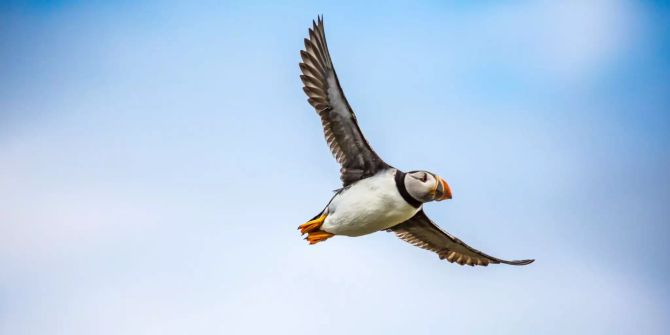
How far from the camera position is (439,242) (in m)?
12.6

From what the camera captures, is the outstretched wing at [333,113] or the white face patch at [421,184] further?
the outstretched wing at [333,113]

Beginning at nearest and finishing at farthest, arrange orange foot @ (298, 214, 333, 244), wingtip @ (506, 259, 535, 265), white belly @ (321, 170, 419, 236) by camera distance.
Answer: white belly @ (321, 170, 419, 236), orange foot @ (298, 214, 333, 244), wingtip @ (506, 259, 535, 265)

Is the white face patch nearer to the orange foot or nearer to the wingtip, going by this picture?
the orange foot

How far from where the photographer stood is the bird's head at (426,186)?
10.3m

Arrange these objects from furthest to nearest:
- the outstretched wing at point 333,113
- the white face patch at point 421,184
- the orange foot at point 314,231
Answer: the orange foot at point 314,231 → the outstretched wing at point 333,113 → the white face patch at point 421,184

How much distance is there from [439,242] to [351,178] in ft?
7.90

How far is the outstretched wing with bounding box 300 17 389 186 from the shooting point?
423 inches

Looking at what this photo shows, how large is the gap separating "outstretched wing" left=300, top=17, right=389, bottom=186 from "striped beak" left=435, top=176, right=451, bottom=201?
31.5 inches

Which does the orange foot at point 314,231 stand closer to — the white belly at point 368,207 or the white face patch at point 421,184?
the white belly at point 368,207

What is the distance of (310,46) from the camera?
10891 millimetres

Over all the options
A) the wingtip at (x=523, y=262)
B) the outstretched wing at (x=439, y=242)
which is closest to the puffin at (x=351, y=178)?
the outstretched wing at (x=439, y=242)

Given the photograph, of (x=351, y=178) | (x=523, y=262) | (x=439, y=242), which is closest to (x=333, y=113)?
(x=351, y=178)

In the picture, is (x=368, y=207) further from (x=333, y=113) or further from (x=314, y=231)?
(x=333, y=113)

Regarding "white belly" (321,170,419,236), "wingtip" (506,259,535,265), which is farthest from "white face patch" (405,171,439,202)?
"wingtip" (506,259,535,265)
